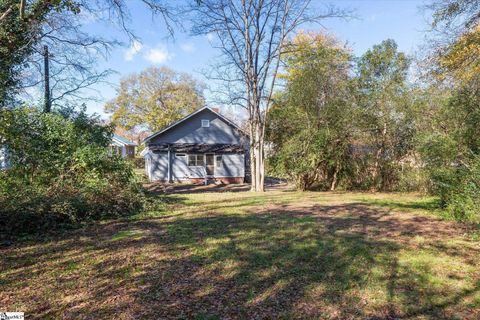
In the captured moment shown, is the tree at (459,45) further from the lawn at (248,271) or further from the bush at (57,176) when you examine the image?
the bush at (57,176)

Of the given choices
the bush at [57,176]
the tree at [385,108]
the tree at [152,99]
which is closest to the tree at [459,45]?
the tree at [385,108]

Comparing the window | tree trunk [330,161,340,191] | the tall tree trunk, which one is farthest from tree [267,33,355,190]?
the window

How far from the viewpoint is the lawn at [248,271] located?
3602 mm

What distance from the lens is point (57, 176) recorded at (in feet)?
32.0

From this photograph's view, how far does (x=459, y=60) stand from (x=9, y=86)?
14847mm

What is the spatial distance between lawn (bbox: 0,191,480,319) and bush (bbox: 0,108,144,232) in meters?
0.90

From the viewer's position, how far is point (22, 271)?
480cm

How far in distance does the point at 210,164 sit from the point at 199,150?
1.48 metres

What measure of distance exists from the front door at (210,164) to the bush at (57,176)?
12.4 metres

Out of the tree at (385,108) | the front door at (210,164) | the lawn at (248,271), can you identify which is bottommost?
the lawn at (248,271)

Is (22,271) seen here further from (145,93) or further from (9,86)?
(145,93)

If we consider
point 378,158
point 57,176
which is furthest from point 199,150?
point 57,176

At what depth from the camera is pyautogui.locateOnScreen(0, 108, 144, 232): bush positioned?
7418 mm

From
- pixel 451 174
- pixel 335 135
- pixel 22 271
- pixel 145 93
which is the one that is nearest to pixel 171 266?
pixel 22 271
